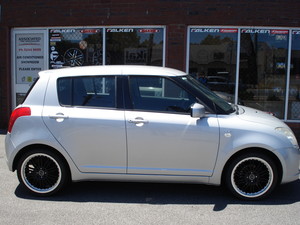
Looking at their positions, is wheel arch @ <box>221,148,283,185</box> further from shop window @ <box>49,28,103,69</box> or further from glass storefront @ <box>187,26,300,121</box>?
shop window @ <box>49,28,103,69</box>

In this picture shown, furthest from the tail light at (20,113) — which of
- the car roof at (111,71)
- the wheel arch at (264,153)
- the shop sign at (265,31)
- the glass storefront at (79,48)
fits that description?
the shop sign at (265,31)

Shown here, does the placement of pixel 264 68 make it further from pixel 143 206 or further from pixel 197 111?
pixel 143 206

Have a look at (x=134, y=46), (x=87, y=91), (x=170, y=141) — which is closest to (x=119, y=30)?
(x=134, y=46)

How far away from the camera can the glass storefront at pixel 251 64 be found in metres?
8.47

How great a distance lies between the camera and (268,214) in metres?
4.02

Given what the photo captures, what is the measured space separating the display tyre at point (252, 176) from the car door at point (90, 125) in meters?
1.49

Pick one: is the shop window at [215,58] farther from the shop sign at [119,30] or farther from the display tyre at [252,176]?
the display tyre at [252,176]

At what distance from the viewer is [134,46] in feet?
28.9

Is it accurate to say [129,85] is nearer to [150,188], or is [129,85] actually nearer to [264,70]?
[150,188]

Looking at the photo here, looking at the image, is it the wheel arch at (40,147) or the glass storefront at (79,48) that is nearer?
the wheel arch at (40,147)

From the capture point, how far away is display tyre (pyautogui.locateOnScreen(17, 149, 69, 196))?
4.47m
